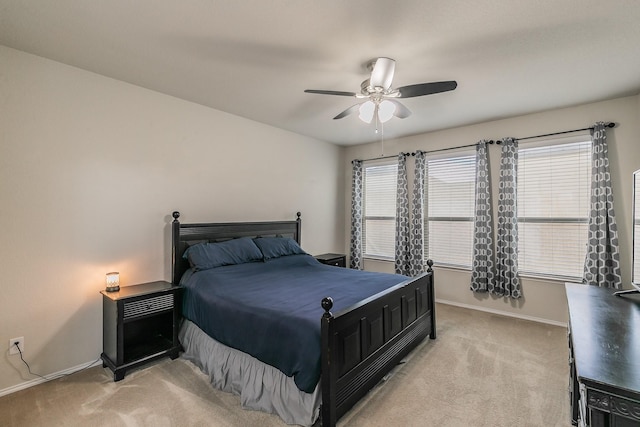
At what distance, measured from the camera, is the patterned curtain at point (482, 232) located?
161 inches

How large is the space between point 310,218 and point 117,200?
9.37 ft

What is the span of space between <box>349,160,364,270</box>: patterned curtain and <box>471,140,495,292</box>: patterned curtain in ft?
6.47

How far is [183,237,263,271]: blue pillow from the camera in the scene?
10.4ft

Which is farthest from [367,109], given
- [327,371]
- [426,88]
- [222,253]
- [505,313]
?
[505,313]

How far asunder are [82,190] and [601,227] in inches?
211

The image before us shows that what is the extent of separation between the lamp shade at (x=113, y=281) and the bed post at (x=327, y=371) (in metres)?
2.12

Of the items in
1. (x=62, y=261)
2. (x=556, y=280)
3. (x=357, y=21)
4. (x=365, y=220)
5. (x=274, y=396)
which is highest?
(x=357, y=21)

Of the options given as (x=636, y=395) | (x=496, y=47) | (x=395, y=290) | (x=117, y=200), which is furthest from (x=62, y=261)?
(x=496, y=47)

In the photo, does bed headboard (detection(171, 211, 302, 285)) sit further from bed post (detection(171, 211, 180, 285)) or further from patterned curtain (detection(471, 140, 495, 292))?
patterned curtain (detection(471, 140, 495, 292))

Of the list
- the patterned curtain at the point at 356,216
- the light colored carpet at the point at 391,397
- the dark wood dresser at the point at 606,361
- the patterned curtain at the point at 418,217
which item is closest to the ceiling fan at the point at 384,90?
the dark wood dresser at the point at 606,361

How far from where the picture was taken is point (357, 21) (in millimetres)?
1978

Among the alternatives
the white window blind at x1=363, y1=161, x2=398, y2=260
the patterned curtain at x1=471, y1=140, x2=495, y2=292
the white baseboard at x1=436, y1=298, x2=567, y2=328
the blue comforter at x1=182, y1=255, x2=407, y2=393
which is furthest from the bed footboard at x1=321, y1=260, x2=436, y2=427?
the white window blind at x1=363, y1=161, x2=398, y2=260

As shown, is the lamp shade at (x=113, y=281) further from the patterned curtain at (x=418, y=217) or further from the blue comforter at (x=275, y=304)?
the patterned curtain at (x=418, y=217)

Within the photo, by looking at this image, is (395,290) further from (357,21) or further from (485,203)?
(485,203)
